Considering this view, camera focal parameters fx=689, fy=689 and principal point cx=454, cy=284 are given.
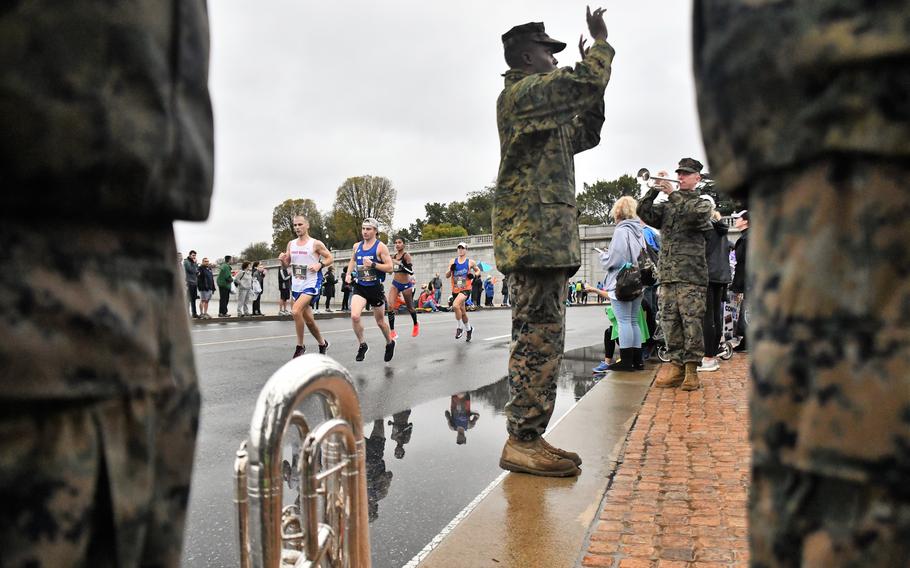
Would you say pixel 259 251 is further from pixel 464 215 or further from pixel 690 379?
pixel 690 379

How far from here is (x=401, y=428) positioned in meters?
5.21

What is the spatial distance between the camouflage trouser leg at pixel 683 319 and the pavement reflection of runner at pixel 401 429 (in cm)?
260

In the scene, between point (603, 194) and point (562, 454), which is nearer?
point (562, 454)

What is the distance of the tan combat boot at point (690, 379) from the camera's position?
250 inches

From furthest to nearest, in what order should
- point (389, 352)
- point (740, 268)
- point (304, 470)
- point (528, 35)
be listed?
point (740, 268) → point (389, 352) → point (528, 35) → point (304, 470)

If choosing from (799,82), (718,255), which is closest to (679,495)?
(799,82)

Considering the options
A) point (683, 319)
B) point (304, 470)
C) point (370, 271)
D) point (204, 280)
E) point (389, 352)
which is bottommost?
point (389, 352)

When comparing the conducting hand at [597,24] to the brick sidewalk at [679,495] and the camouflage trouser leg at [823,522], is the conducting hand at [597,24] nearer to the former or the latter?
the brick sidewalk at [679,495]

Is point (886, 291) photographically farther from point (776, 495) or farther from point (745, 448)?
point (745, 448)

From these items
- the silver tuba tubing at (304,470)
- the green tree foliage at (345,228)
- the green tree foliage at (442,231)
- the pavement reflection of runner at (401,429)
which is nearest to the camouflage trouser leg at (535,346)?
the pavement reflection of runner at (401,429)

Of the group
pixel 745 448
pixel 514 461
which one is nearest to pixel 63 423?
pixel 514 461

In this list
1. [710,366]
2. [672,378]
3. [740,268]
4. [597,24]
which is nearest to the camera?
[597,24]

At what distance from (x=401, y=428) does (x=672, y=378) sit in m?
2.78

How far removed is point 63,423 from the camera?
83cm
